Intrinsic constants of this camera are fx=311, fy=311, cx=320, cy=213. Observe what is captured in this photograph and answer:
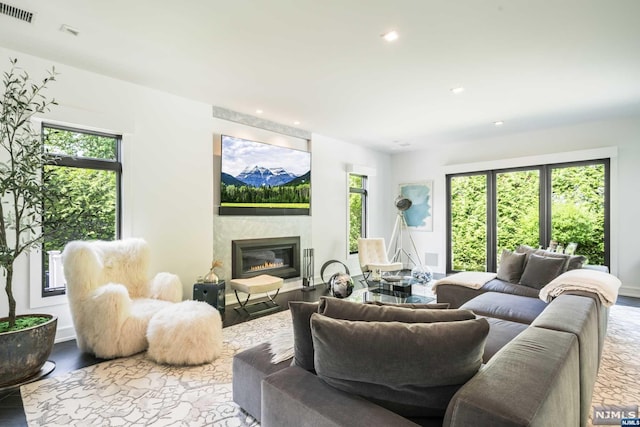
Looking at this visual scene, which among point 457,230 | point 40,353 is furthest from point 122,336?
point 457,230

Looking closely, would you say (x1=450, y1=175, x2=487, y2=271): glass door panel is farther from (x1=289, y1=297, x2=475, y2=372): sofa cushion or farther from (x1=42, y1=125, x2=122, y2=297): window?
(x1=42, y1=125, x2=122, y2=297): window

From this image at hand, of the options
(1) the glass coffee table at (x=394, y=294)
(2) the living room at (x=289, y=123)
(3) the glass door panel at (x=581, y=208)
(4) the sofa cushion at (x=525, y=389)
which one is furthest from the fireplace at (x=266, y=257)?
(3) the glass door panel at (x=581, y=208)

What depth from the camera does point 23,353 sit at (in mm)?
2336

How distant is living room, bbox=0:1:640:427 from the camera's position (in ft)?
9.04

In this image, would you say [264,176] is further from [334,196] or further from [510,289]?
[510,289]

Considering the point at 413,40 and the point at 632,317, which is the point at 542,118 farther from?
the point at 413,40

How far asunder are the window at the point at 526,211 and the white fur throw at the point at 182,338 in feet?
18.0

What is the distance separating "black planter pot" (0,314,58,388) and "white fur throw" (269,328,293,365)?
1962 mm

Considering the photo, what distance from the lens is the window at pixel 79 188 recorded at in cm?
316

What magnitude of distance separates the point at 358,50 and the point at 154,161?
2683mm

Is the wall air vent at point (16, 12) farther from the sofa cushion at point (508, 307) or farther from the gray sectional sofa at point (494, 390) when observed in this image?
the sofa cushion at point (508, 307)

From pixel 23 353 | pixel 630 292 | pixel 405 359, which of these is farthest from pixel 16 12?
pixel 630 292

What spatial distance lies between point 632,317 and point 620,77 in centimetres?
280

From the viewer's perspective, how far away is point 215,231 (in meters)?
4.41
